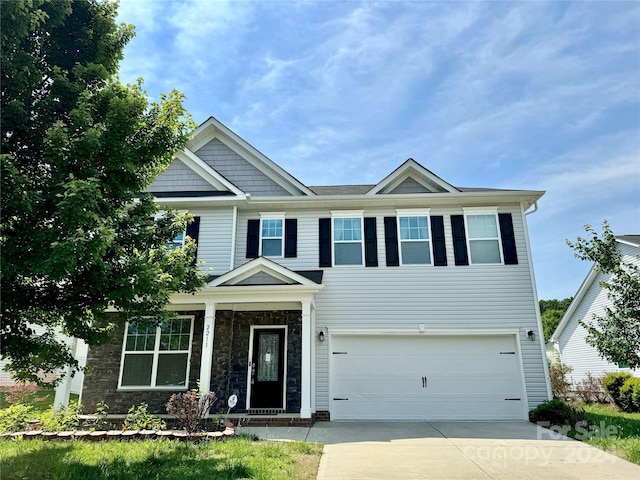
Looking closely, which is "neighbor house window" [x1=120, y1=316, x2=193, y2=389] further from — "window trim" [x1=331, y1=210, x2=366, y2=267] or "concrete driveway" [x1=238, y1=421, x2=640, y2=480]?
"window trim" [x1=331, y1=210, x2=366, y2=267]

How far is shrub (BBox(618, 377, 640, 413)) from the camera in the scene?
40.1 feet

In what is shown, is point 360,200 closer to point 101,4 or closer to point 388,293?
point 388,293

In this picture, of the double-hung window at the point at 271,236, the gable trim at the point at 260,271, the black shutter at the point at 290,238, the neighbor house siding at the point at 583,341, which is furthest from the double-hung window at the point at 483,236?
the neighbor house siding at the point at 583,341

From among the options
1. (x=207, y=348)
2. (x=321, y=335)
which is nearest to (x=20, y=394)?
(x=207, y=348)

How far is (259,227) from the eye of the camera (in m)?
12.7

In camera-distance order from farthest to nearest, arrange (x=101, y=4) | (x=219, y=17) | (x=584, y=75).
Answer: (x=584, y=75), (x=219, y=17), (x=101, y=4)

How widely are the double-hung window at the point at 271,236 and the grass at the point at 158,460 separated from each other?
612cm

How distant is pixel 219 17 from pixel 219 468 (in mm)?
7719

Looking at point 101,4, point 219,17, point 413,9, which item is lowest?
point 101,4

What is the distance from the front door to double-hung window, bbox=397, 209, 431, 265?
437cm

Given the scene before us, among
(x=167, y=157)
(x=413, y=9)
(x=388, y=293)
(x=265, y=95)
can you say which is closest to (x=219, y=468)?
(x=167, y=157)

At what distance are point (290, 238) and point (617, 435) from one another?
9131mm

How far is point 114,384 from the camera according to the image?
438 inches

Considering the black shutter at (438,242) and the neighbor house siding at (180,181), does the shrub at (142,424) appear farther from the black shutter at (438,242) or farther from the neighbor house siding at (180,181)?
the black shutter at (438,242)
